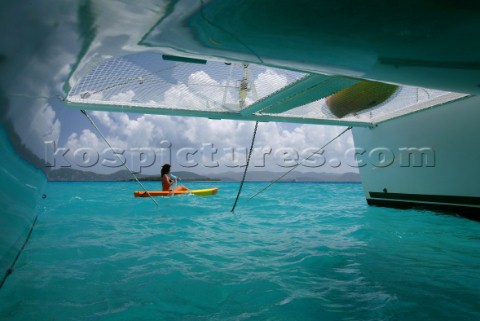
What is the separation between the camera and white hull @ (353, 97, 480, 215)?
5.25m

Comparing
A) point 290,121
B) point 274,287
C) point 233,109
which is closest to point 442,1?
point 274,287

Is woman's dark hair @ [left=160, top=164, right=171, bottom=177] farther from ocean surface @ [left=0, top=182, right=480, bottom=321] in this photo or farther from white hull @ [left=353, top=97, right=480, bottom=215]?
white hull @ [left=353, top=97, right=480, bottom=215]

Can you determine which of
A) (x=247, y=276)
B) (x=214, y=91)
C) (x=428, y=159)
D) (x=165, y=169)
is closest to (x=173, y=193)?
(x=165, y=169)

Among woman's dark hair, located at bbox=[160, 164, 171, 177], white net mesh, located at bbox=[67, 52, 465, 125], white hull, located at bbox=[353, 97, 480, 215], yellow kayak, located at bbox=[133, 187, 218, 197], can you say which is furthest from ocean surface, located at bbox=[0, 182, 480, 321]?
woman's dark hair, located at bbox=[160, 164, 171, 177]

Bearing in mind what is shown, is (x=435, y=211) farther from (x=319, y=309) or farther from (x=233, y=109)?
(x=319, y=309)

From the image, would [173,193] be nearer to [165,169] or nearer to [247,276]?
[165,169]

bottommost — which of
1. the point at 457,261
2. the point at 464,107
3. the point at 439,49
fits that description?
the point at 457,261

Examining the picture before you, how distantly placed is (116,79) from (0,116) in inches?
107

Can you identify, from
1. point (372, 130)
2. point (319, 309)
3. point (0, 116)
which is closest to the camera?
point (0, 116)

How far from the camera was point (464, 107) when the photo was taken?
516 cm

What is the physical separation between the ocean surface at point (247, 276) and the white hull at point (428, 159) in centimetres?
95

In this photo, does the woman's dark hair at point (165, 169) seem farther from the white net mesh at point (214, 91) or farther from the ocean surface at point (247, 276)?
the white net mesh at point (214, 91)

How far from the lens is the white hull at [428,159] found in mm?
5246

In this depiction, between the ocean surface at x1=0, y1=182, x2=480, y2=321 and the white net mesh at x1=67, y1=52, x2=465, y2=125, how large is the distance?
187 centimetres
